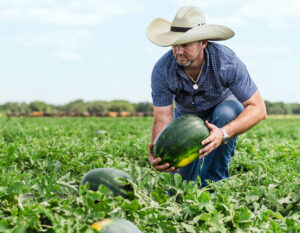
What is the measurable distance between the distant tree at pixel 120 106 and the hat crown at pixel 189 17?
78.1 ft

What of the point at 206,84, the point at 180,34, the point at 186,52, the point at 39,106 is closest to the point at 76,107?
the point at 39,106

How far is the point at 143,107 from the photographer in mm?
27453

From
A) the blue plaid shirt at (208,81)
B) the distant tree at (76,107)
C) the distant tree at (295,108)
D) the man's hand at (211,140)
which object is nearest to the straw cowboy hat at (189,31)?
the blue plaid shirt at (208,81)

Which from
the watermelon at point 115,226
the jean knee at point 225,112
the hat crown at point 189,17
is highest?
the hat crown at point 189,17

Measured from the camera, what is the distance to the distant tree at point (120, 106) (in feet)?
91.7

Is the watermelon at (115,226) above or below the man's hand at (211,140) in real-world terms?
below

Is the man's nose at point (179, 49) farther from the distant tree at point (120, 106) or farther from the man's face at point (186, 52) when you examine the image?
the distant tree at point (120, 106)

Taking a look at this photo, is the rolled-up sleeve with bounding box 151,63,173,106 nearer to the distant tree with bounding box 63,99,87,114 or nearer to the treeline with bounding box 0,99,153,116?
the treeline with bounding box 0,99,153,116

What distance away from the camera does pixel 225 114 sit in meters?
4.18

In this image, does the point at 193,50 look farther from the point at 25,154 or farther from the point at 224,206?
the point at 25,154

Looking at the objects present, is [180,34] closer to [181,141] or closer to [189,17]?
[189,17]

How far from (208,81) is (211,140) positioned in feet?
2.63

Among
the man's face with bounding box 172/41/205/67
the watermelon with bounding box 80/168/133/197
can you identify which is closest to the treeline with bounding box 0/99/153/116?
the man's face with bounding box 172/41/205/67

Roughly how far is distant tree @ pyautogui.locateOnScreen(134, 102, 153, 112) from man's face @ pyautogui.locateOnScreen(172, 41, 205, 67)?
22.4 meters
